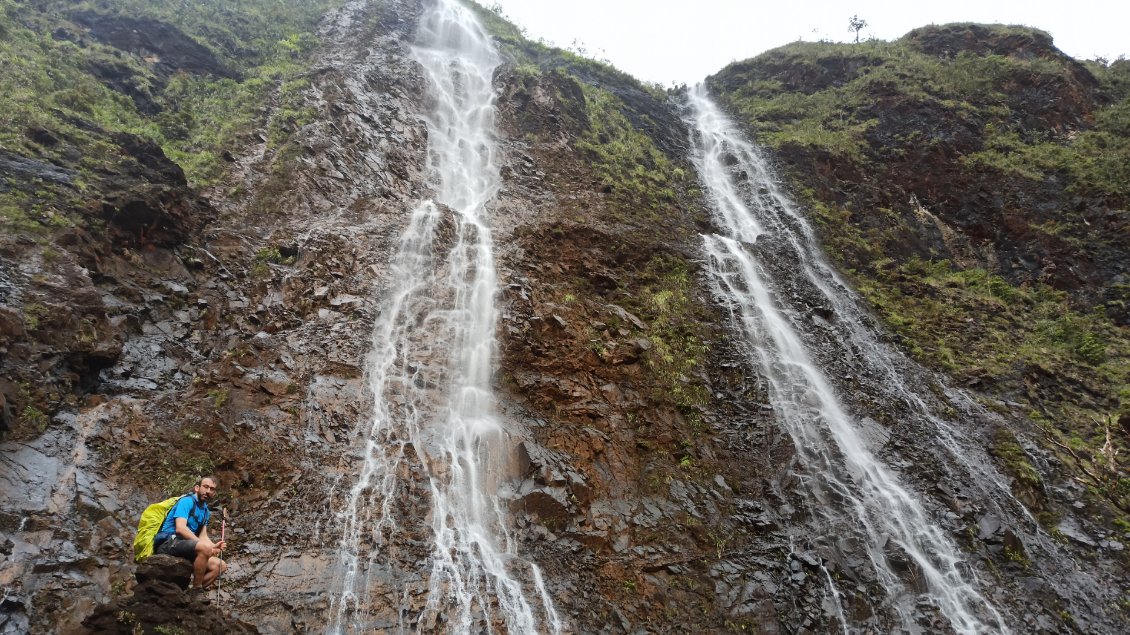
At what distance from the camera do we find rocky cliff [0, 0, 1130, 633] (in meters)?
7.25

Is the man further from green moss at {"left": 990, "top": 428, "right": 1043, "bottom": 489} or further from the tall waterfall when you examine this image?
green moss at {"left": 990, "top": 428, "right": 1043, "bottom": 489}

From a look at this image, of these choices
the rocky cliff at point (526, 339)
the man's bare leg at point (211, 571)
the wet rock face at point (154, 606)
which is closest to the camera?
the wet rock face at point (154, 606)

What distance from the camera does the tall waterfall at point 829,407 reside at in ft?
26.0

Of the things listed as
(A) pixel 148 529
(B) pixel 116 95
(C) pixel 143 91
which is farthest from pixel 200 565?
(C) pixel 143 91

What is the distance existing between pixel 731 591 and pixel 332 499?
19.1 ft

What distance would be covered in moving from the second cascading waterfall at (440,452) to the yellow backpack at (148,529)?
7.38 ft

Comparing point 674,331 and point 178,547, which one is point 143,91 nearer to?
point 178,547

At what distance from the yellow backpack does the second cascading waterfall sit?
2.25 metres

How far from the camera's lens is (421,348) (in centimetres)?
1081

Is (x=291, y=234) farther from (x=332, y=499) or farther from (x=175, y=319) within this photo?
(x=332, y=499)

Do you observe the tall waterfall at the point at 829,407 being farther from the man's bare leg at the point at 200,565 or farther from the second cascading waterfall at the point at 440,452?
the man's bare leg at the point at 200,565

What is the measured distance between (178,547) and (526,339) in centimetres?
666

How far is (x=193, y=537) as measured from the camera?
542cm

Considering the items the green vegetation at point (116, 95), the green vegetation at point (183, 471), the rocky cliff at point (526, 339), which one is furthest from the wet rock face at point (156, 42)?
the green vegetation at point (183, 471)
